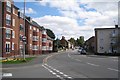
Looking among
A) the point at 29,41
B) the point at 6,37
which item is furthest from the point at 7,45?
the point at 29,41

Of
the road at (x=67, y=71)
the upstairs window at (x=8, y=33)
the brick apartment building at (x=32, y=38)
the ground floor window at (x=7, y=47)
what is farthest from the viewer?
the brick apartment building at (x=32, y=38)

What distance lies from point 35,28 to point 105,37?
934 inches

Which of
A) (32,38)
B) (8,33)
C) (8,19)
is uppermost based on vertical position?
(8,19)

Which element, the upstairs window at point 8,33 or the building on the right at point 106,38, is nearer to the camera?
the upstairs window at point 8,33

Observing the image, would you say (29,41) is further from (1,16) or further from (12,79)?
(12,79)

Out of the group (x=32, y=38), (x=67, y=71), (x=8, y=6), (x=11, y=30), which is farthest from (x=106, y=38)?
(x=67, y=71)

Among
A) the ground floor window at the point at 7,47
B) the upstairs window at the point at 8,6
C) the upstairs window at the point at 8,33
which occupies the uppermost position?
the upstairs window at the point at 8,6

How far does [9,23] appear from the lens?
60594 mm

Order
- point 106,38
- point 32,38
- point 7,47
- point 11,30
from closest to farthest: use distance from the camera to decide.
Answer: point 7,47 → point 11,30 → point 32,38 → point 106,38

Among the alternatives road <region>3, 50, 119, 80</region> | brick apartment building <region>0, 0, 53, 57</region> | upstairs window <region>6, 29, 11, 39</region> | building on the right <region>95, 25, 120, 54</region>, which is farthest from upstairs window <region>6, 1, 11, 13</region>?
building on the right <region>95, 25, 120, 54</region>

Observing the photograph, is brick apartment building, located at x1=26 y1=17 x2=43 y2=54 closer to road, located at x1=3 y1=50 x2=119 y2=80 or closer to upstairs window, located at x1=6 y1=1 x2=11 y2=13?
upstairs window, located at x1=6 y1=1 x2=11 y2=13

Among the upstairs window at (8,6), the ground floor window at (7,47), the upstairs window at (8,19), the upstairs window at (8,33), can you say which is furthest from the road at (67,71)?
the upstairs window at (8,6)

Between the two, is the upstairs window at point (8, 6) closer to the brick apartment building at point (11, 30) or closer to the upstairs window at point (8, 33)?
the brick apartment building at point (11, 30)

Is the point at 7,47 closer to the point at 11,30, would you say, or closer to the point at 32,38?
the point at 11,30
